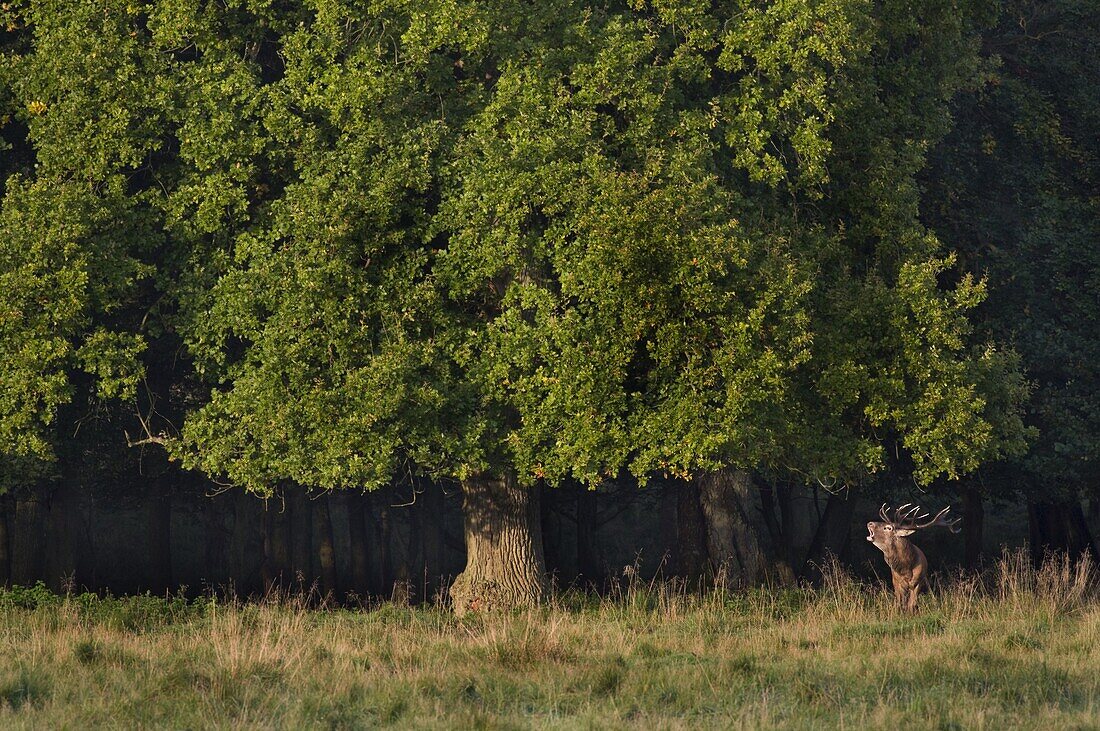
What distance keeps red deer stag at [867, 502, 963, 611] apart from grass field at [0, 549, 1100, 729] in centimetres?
57

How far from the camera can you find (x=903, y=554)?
20.8 meters

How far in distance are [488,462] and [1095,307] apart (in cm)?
1317

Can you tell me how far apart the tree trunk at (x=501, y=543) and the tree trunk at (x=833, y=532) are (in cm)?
1089

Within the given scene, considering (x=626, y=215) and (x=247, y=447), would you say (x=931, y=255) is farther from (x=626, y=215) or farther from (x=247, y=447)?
(x=247, y=447)

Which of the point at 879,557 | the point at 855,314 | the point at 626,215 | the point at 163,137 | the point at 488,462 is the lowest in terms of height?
the point at 879,557

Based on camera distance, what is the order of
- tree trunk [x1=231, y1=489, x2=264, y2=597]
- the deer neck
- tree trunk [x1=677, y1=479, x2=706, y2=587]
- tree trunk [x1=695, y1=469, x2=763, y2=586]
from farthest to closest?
1. tree trunk [x1=231, y1=489, x2=264, y2=597]
2. tree trunk [x1=677, y1=479, x2=706, y2=587]
3. tree trunk [x1=695, y1=469, x2=763, y2=586]
4. the deer neck

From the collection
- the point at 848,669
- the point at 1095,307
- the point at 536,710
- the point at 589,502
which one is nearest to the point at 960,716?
the point at 848,669

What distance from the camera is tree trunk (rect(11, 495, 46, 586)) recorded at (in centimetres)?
2786

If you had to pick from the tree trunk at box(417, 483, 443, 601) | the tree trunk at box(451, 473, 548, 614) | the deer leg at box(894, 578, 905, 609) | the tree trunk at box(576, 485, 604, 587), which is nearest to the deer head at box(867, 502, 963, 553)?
the deer leg at box(894, 578, 905, 609)

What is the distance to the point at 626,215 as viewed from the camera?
18.8m

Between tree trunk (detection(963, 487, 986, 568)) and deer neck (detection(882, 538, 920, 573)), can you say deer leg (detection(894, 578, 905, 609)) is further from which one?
tree trunk (detection(963, 487, 986, 568))

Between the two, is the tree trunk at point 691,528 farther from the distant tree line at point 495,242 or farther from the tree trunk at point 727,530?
the distant tree line at point 495,242

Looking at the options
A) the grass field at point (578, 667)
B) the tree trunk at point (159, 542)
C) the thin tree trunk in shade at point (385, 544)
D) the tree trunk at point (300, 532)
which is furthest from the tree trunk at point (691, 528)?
the tree trunk at point (300, 532)

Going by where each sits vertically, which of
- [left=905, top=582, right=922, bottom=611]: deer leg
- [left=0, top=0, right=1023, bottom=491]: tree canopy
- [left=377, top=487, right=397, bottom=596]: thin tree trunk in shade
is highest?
[left=0, top=0, right=1023, bottom=491]: tree canopy
